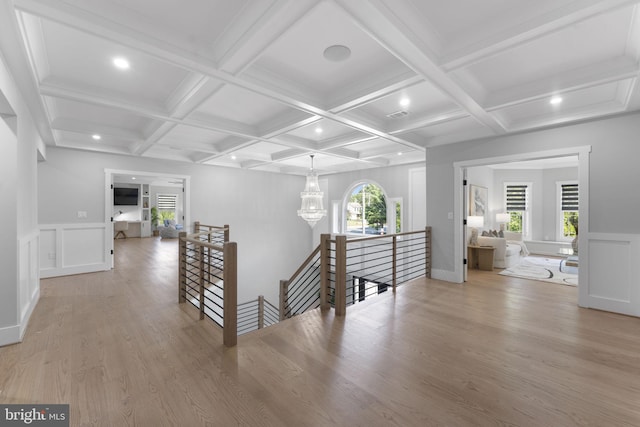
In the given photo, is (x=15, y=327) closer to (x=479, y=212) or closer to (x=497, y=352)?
(x=497, y=352)

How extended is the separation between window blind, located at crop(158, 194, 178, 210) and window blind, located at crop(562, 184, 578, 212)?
15.2m

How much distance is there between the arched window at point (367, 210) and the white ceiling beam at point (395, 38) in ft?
16.8

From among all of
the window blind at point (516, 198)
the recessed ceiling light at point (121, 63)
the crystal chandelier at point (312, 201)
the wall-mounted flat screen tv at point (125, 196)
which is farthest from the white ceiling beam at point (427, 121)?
the wall-mounted flat screen tv at point (125, 196)

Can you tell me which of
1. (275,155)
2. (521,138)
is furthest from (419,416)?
(275,155)

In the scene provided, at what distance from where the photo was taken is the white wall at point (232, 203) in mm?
5285

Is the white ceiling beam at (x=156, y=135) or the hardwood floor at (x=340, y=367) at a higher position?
the white ceiling beam at (x=156, y=135)

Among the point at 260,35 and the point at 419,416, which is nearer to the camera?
the point at 419,416

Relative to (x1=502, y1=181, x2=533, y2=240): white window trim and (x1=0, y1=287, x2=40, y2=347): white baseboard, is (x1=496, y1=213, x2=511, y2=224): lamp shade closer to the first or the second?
(x1=502, y1=181, x2=533, y2=240): white window trim

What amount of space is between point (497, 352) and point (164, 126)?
189 inches

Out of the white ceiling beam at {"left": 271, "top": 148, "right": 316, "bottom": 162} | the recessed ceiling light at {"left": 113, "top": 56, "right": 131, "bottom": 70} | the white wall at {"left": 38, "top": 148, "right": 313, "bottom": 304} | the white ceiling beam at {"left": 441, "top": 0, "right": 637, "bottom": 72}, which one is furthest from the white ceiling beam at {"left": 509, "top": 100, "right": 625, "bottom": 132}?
the white wall at {"left": 38, "top": 148, "right": 313, "bottom": 304}

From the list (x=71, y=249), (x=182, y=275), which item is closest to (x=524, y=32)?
(x=182, y=275)

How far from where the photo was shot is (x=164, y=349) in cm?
250

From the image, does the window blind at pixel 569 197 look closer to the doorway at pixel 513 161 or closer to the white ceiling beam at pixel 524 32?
the doorway at pixel 513 161

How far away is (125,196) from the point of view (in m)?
12.0
